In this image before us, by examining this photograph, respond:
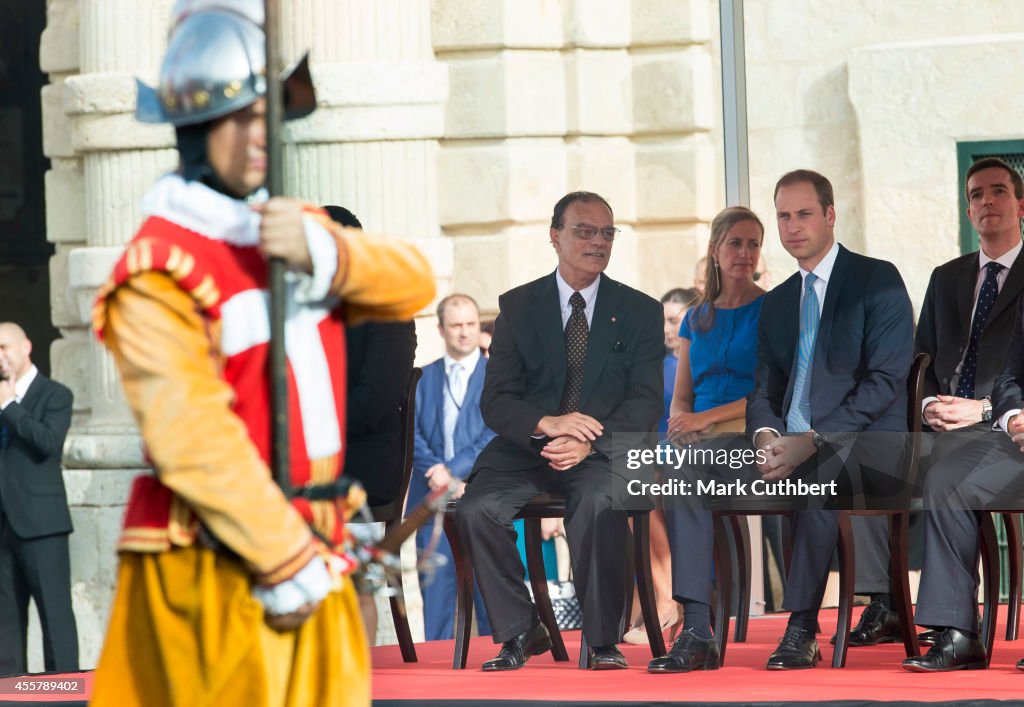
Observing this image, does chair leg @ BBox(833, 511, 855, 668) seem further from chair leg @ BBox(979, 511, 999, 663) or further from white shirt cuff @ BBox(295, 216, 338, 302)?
white shirt cuff @ BBox(295, 216, 338, 302)

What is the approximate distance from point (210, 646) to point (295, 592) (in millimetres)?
143

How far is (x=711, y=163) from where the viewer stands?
27.4 feet

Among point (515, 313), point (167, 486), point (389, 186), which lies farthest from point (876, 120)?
point (167, 486)

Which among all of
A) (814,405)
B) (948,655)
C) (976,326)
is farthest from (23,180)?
(948,655)

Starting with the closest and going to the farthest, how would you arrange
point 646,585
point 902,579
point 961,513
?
point 961,513 < point 902,579 < point 646,585

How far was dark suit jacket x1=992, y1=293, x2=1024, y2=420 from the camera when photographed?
5.64 meters

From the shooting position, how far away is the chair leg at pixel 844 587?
5629 millimetres

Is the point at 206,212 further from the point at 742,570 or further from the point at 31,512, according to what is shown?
the point at 31,512

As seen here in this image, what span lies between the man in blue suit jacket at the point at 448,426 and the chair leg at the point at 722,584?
49.8 inches

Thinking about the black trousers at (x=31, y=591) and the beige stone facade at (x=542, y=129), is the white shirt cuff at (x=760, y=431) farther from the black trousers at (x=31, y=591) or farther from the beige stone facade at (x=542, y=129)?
the black trousers at (x=31, y=591)

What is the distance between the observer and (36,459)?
24.2 ft

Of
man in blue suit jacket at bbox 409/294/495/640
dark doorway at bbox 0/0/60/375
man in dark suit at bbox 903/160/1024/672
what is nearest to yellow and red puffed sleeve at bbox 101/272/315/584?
man in dark suit at bbox 903/160/1024/672

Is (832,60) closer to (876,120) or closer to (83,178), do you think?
(876,120)

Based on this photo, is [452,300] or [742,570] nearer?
[742,570]
